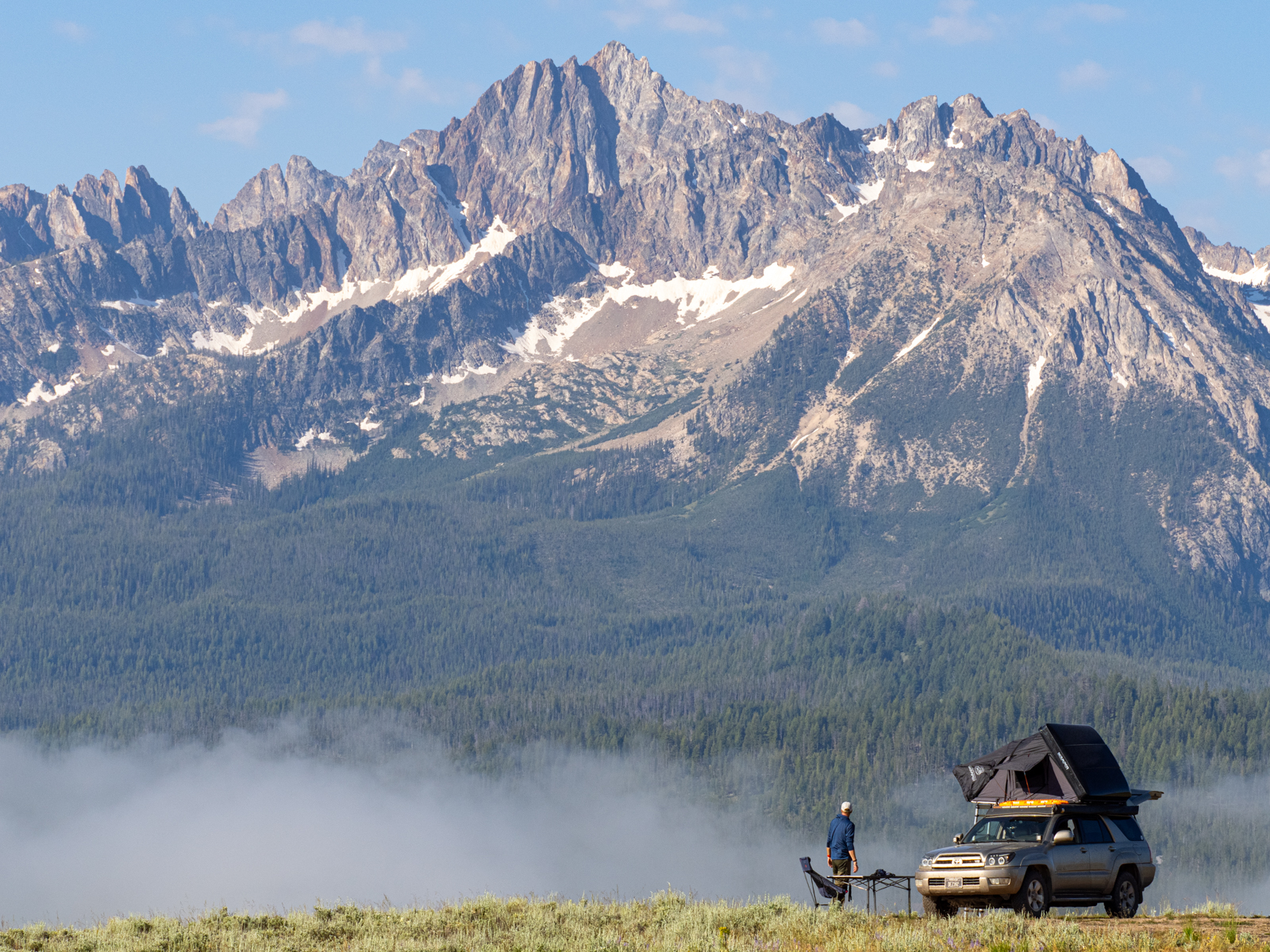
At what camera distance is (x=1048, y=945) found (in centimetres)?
3678

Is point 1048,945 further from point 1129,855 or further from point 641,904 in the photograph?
point 641,904

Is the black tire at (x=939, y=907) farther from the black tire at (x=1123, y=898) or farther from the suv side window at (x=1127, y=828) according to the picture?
the suv side window at (x=1127, y=828)

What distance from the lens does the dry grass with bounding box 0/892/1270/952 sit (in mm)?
37781

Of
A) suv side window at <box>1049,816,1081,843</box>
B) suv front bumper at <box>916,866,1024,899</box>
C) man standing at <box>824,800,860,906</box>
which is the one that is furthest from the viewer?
man standing at <box>824,800,860,906</box>

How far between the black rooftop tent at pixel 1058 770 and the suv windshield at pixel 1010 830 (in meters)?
1.44

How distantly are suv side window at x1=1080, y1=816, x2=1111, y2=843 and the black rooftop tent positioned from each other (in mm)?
600

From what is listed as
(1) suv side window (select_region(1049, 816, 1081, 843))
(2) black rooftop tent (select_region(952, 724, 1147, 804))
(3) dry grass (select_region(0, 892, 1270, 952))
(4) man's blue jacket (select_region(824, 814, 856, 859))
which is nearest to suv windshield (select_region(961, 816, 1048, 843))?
(1) suv side window (select_region(1049, 816, 1081, 843))

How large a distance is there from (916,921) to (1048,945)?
5.84m

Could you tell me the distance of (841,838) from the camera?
47.3m

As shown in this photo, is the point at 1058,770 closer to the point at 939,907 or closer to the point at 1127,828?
the point at 1127,828

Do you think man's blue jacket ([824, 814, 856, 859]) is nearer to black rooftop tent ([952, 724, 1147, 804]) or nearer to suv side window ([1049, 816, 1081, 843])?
black rooftop tent ([952, 724, 1147, 804])

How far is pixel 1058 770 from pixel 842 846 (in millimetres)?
6757


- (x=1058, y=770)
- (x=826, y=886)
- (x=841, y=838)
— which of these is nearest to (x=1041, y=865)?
(x=1058, y=770)

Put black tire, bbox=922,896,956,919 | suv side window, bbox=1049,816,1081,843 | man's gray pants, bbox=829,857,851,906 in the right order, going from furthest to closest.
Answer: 1. man's gray pants, bbox=829,857,851,906
2. suv side window, bbox=1049,816,1081,843
3. black tire, bbox=922,896,956,919
